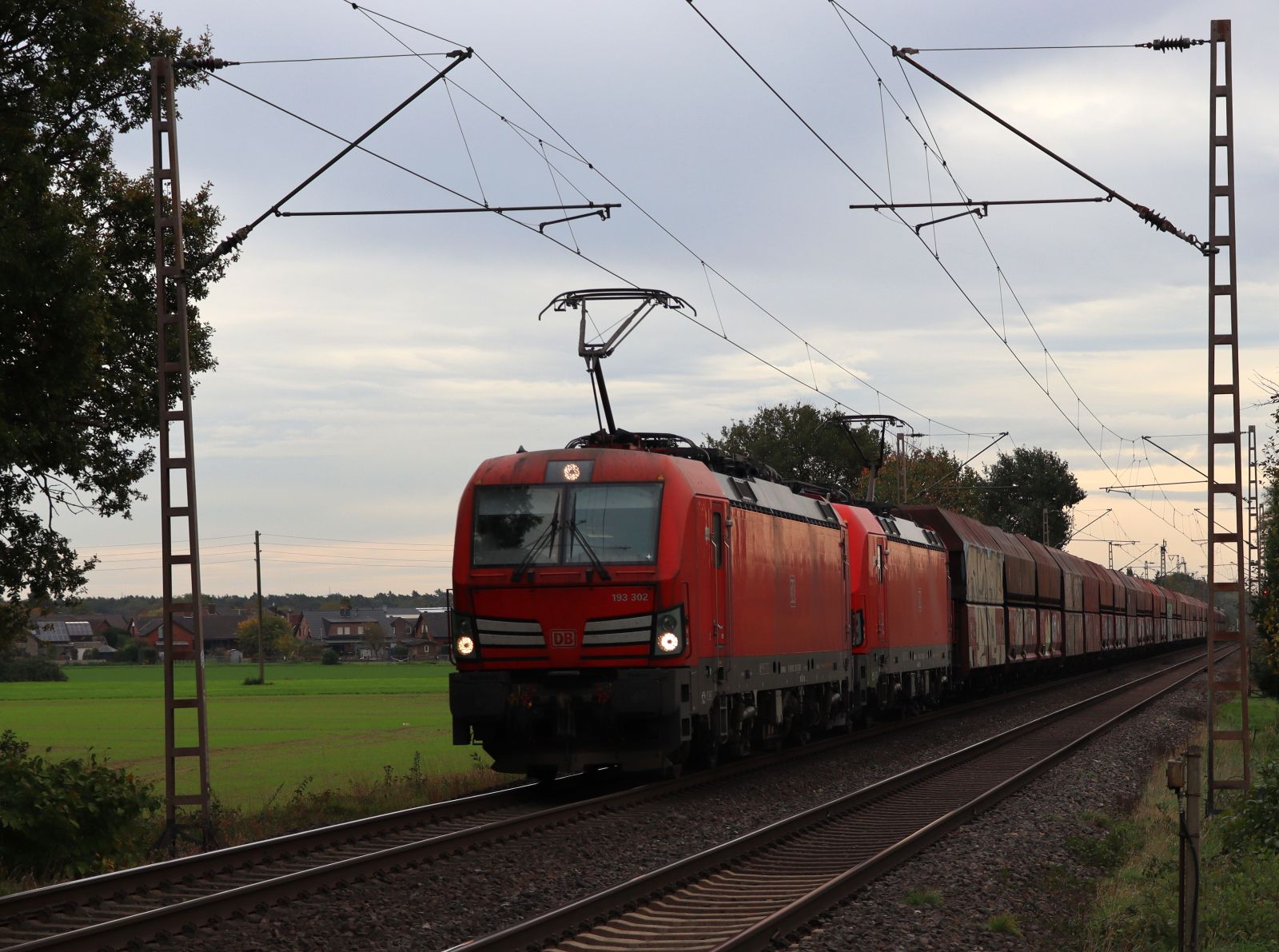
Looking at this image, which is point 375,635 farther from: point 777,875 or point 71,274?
point 777,875

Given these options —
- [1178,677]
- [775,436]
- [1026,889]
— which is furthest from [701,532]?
[775,436]

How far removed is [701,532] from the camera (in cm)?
1712

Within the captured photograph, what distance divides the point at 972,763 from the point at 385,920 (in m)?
12.6

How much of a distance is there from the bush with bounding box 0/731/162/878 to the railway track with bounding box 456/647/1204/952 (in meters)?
5.24

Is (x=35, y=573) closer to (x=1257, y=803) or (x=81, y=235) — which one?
(x=81, y=235)

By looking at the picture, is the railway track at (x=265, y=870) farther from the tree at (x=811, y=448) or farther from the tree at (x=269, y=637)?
the tree at (x=269, y=637)

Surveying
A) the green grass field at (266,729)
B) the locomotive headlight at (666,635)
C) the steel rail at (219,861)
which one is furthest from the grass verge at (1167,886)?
the green grass field at (266,729)

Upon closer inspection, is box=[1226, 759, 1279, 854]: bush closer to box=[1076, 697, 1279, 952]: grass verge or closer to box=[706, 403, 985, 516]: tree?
box=[1076, 697, 1279, 952]: grass verge

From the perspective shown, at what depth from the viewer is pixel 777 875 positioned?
1198 centimetres

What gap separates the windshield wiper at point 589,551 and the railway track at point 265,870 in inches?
90.8

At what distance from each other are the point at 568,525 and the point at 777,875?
5.74 m

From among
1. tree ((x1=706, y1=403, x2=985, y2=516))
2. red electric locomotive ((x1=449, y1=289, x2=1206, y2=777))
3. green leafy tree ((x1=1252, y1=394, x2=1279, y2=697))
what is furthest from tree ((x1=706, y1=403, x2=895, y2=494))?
red electric locomotive ((x1=449, y1=289, x2=1206, y2=777))

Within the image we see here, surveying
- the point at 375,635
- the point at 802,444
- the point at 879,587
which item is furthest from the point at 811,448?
the point at 375,635

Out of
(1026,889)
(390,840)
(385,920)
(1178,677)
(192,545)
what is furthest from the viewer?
(1178,677)
